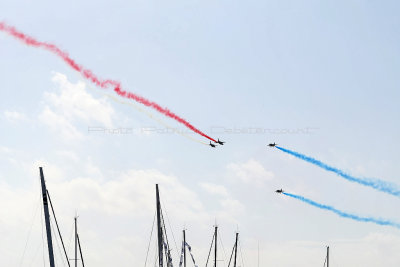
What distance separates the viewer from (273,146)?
10938 centimetres

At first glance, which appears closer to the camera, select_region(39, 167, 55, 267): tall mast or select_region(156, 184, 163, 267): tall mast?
select_region(39, 167, 55, 267): tall mast

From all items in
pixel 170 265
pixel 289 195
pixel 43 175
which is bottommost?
pixel 170 265

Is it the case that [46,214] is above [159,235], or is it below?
above

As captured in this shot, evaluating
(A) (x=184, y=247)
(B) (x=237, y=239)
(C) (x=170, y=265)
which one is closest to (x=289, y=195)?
(B) (x=237, y=239)

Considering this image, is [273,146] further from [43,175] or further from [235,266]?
[43,175]

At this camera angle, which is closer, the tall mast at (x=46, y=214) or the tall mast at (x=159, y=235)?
the tall mast at (x=46, y=214)

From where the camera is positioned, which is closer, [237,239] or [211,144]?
[211,144]

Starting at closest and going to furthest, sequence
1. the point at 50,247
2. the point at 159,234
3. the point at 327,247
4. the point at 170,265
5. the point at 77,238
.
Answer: the point at 50,247, the point at 159,234, the point at 170,265, the point at 77,238, the point at 327,247

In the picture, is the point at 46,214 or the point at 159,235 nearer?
the point at 46,214

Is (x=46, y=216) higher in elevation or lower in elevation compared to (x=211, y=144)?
lower

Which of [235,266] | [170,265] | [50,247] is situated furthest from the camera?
[235,266]

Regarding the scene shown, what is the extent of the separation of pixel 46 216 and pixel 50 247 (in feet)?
10.00

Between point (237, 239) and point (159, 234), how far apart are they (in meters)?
47.4

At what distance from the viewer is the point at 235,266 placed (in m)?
118
